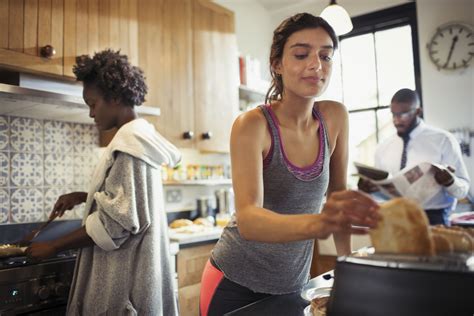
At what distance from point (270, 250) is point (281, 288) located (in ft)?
0.31

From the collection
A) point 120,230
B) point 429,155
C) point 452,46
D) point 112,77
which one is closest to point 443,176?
point 429,155

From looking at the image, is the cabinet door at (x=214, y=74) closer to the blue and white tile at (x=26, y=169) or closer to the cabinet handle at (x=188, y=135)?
the cabinet handle at (x=188, y=135)

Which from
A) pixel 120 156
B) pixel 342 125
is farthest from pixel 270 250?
pixel 120 156

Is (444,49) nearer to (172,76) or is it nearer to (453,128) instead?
(453,128)

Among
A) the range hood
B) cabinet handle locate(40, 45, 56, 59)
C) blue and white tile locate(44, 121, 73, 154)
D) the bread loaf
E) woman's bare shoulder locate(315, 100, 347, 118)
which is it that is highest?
cabinet handle locate(40, 45, 56, 59)

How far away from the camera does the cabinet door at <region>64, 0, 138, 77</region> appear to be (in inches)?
73.0

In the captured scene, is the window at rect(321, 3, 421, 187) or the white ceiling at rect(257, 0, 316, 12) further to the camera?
the white ceiling at rect(257, 0, 316, 12)

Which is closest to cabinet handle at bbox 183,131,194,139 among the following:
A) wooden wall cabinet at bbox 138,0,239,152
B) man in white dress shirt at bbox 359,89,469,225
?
wooden wall cabinet at bbox 138,0,239,152

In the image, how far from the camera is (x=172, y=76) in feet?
7.84

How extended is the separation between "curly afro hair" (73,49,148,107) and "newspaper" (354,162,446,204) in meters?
1.08

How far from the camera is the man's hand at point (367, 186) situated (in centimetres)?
50

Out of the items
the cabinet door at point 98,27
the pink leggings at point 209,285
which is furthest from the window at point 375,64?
the pink leggings at point 209,285

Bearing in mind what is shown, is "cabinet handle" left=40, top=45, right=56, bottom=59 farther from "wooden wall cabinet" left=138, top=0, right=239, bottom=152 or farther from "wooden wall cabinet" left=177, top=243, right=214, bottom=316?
"wooden wall cabinet" left=177, top=243, right=214, bottom=316

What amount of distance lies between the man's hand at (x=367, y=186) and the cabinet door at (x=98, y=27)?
1.60m
